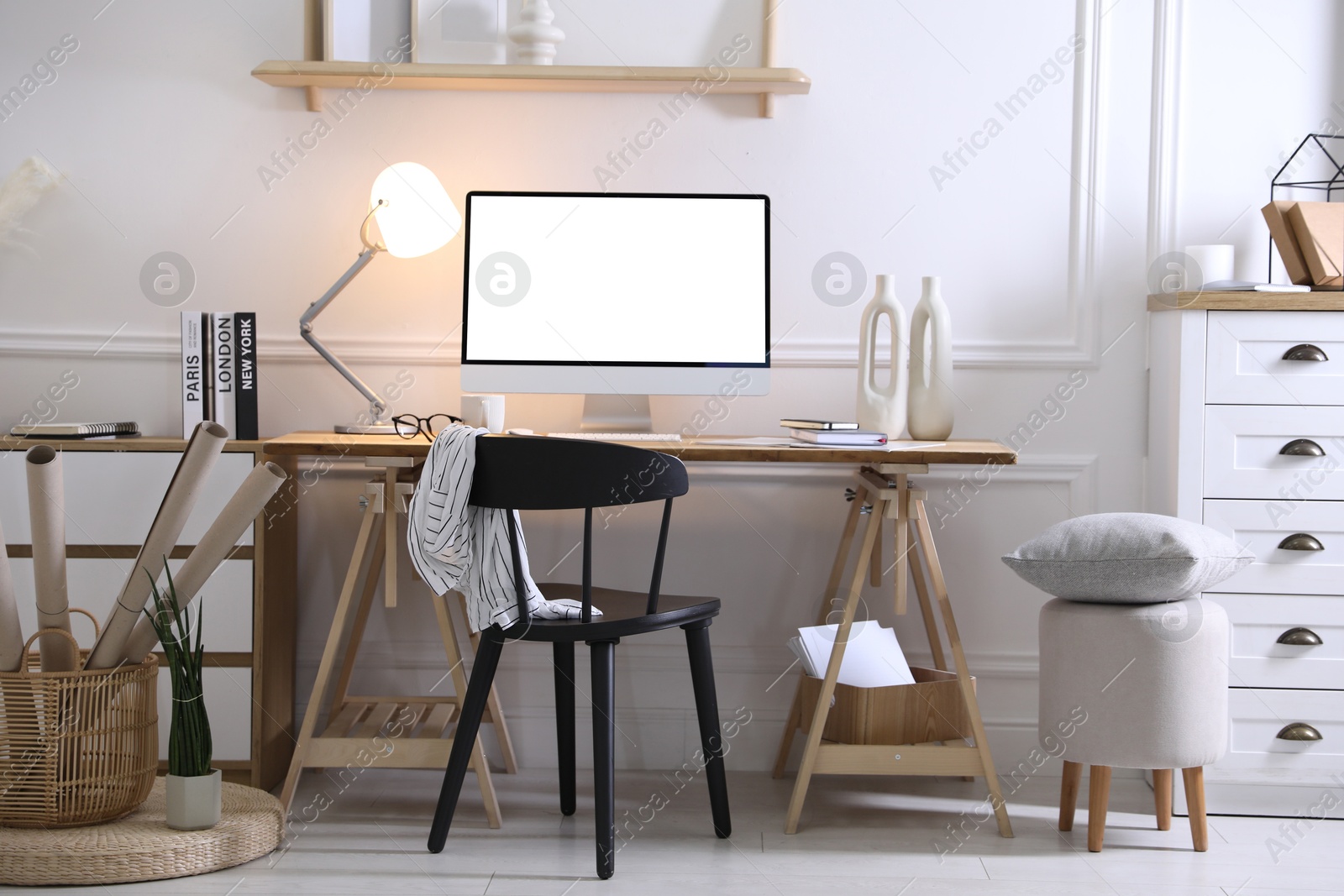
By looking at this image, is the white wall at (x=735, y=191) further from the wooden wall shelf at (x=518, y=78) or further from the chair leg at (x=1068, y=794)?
the chair leg at (x=1068, y=794)

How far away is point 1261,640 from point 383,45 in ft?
7.27

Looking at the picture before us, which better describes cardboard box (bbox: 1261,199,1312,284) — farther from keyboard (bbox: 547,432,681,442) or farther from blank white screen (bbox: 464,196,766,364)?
keyboard (bbox: 547,432,681,442)

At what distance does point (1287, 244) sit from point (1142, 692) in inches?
39.6

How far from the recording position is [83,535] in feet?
6.97

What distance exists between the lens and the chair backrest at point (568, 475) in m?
1.64

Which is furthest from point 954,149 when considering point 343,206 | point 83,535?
point 83,535

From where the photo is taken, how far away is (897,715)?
6.77ft

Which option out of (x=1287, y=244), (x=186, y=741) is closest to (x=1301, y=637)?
(x=1287, y=244)

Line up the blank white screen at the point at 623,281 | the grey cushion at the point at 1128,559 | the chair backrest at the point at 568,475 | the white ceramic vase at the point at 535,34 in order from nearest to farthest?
the chair backrest at the point at 568,475 → the grey cushion at the point at 1128,559 → the blank white screen at the point at 623,281 → the white ceramic vase at the point at 535,34

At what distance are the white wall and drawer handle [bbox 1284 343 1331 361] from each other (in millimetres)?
326

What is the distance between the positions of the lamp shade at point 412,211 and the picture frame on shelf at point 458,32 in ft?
0.99

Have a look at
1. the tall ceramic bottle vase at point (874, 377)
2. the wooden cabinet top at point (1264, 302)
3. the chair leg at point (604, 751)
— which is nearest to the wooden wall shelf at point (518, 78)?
the tall ceramic bottle vase at point (874, 377)

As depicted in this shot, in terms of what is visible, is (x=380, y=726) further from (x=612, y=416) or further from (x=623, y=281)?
(x=623, y=281)

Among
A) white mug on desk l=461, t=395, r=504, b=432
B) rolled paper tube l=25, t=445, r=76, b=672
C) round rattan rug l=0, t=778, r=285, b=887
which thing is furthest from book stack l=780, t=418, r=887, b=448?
rolled paper tube l=25, t=445, r=76, b=672
